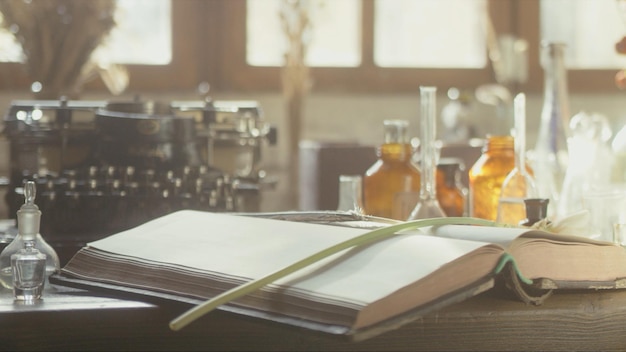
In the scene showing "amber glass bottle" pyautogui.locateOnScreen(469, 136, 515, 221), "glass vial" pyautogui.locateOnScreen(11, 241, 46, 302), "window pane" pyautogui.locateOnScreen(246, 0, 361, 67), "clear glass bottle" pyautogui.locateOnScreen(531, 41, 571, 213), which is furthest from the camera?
"window pane" pyautogui.locateOnScreen(246, 0, 361, 67)

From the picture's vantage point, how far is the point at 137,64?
3.39 m

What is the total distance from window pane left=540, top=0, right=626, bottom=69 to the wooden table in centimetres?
308

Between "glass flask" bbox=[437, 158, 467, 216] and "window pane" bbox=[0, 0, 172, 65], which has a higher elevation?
"window pane" bbox=[0, 0, 172, 65]

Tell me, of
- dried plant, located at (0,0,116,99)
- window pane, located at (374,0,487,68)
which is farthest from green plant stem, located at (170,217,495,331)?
window pane, located at (374,0,487,68)

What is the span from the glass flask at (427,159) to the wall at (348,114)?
7.08ft

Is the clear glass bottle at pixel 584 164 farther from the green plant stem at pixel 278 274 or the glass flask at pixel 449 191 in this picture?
the green plant stem at pixel 278 274

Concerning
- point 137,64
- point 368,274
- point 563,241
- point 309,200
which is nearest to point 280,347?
point 368,274

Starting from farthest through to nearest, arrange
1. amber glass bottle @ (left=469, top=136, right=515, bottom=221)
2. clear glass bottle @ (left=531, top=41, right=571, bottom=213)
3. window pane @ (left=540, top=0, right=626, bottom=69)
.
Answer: window pane @ (left=540, top=0, right=626, bottom=69) → clear glass bottle @ (left=531, top=41, right=571, bottom=213) → amber glass bottle @ (left=469, top=136, right=515, bottom=221)

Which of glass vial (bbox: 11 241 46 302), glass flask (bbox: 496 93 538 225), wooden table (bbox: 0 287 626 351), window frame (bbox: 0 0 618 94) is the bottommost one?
wooden table (bbox: 0 287 626 351)

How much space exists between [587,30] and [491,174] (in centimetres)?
268

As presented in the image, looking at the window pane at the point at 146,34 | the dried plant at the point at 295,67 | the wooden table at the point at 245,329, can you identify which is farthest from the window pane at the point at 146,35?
the wooden table at the point at 245,329

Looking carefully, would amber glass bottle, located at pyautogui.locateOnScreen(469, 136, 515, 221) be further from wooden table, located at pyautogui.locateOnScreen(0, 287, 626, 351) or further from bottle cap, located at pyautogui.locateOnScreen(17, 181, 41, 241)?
bottle cap, located at pyautogui.locateOnScreen(17, 181, 41, 241)

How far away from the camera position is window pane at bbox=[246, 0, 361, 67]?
3557 millimetres

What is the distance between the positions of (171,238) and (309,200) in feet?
5.28
